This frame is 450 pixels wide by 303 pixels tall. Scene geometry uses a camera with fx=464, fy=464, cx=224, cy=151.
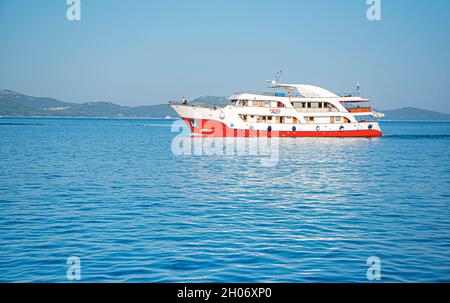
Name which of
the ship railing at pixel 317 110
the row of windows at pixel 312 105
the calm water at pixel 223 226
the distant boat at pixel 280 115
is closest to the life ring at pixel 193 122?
the distant boat at pixel 280 115

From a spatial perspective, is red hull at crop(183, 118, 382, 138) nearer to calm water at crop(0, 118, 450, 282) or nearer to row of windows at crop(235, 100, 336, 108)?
row of windows at crop(235, 100, 336, 108)

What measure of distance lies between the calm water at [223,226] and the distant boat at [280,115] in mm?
35551

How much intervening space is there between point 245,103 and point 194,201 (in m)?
47.3

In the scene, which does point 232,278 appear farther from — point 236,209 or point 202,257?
point 236,209

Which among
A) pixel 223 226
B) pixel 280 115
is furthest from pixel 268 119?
pixel 223 226

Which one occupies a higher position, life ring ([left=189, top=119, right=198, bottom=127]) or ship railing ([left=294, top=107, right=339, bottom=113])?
ship railing ([left=294, top=107, right=339, bottom=113])

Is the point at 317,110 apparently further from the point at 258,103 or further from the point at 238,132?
the point at 238,132

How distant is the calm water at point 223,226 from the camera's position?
10977 millimetres

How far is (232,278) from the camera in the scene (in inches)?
407

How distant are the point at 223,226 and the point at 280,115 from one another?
52397mm

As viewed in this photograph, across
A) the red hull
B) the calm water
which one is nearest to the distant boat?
the red hull

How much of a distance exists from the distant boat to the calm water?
35.6 meters

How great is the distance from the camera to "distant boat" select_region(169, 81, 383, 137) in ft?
214

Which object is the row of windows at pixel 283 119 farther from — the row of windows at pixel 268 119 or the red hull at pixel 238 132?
the red hull at pixel 238 132
